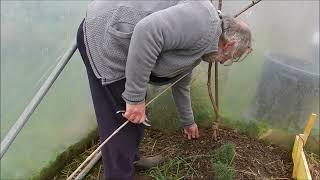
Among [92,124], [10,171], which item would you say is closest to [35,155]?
[10,171]

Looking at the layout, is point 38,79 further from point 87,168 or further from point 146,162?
point 146,162

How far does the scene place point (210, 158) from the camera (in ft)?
7.64

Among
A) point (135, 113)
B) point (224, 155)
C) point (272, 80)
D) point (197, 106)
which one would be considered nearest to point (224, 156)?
point (224, 155)

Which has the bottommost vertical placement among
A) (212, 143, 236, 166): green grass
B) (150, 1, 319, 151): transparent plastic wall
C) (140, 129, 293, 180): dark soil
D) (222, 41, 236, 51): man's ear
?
(140, 129, 293, 180): dark soil

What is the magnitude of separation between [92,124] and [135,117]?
1.01 m

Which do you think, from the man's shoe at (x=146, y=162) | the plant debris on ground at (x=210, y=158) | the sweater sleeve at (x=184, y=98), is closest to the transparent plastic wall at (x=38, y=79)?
the plant debris on ground at (x=210, y=158)

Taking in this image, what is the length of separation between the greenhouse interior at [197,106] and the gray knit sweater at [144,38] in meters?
0.51

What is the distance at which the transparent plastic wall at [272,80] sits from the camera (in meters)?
2.38

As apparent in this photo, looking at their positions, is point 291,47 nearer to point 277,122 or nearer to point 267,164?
point 277,122

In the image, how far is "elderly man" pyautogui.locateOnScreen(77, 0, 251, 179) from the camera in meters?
1.41

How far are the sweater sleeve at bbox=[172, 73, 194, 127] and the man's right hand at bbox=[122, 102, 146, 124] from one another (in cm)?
40

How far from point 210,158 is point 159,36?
1.11 metres

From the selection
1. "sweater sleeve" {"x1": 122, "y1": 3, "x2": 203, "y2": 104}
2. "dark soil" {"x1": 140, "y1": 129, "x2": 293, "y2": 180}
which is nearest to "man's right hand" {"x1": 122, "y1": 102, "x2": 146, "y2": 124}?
"sweater sleeve" {"x1": 122, "y1": 3, "x2": 203, "y2": 104}

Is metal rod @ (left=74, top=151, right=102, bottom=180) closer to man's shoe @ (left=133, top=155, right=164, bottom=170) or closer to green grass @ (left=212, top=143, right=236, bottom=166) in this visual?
man's shoe @ (left=133, top=155, right=164, bottom=170)
